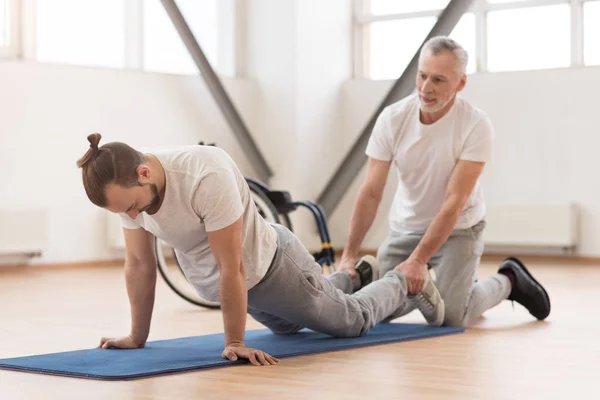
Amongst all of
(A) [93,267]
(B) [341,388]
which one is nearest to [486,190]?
(A) [93,267]

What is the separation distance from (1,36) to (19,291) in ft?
7.60

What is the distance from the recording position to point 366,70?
332 inches

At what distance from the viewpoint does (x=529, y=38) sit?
7535mm

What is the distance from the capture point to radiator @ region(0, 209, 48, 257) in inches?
257

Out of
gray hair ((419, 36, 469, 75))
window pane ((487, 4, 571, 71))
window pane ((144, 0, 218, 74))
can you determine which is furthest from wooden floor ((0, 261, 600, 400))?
window pane ((144, 0, 218, 74))

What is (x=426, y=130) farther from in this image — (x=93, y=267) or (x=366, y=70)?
(x=366, y=70)

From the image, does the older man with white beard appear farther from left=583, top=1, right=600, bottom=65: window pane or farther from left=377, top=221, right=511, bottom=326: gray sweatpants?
left=583, top=1, right=600, bottom=65: window pane

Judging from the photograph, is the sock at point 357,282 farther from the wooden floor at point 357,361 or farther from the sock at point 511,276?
the sock at point 511,276

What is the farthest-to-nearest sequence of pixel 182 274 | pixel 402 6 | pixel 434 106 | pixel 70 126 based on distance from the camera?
pixel 402 6 < pixel 70 126 < pixel 182 274 < pixel 434 106

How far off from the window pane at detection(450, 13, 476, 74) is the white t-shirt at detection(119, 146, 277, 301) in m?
5.39

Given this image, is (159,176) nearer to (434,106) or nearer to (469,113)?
(434,106)

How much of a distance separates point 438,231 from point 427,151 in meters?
0.29

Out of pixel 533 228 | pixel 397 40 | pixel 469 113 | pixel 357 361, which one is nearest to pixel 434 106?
pixel 469 113

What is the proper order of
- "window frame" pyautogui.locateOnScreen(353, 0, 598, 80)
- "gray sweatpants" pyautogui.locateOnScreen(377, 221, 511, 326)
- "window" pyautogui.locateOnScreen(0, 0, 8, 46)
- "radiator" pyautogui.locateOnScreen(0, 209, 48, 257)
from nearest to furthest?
"gray sweatpants" pyautogui.locateOnScreen(377, 221, 511, 326) → "radiator" pyautogui.locateOnScreen(0, 209, 48, 257) → "window" pyautogui.locateOnScreen(0, 0, 8, 46) → "window frame" pyautogui.locateOnScreen(353, 0, 598, 80)
